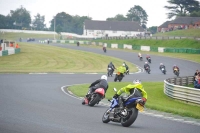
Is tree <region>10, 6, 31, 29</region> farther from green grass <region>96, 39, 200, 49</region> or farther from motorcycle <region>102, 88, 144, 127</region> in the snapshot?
motorcycle <region>102, 88, 144, 127</region>

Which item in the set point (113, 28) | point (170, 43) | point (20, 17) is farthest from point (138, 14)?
point (170, 43)

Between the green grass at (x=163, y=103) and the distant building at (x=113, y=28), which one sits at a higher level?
the distant building at (x=113, y=28)

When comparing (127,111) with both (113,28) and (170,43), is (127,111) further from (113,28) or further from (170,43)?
(113,28)

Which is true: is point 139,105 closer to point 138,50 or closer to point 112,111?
point 112,111

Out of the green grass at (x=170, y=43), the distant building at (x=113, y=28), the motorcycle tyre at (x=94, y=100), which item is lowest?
the motorcycle tyre at (x=94, y=100)

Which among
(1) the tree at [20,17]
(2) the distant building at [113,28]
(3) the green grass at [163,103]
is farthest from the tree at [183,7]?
(3) the green grass at [163,103]

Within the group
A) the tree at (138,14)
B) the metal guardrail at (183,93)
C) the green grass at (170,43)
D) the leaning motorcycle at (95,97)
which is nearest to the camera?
the leaning motorcycle at (95,97)

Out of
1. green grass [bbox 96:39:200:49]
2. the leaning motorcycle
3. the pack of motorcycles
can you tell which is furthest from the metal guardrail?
green grass [bbox 96:39:200:49]

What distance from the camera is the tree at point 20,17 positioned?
163m

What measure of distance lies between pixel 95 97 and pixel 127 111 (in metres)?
4.72

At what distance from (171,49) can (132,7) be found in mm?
125003

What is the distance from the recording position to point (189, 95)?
20.5 meters

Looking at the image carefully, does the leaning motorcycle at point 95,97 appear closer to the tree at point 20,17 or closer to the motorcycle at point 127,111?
the motorcycle at point 127,111

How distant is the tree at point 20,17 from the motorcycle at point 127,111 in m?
148
